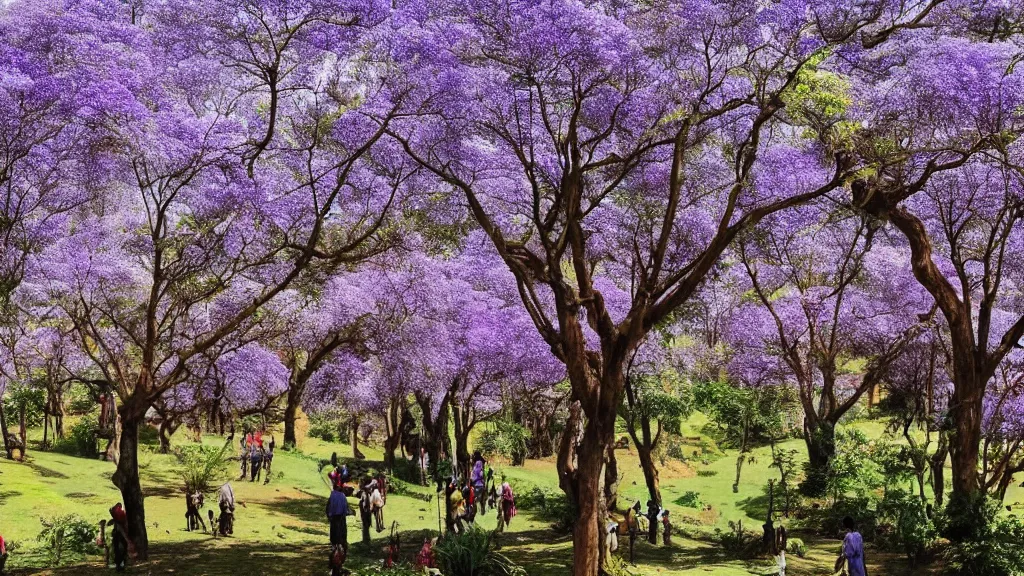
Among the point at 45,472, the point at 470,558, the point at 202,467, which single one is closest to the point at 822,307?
the point at 470,558

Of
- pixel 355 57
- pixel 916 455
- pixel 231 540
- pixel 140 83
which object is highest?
pixel 355 57

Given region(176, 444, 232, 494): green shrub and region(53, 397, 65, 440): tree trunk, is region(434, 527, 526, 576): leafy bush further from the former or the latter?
region(53, 397, 65, 440): tree trunk

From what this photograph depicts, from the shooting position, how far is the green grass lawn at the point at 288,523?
1645 centimetres

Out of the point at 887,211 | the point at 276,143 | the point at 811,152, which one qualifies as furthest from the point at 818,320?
the point at 276,143

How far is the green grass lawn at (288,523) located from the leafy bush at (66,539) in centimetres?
22

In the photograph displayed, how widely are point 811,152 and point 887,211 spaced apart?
471 centimetres

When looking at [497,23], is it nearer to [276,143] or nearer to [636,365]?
[276,143]

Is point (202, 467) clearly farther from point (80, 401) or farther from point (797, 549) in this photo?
point (80, 401)

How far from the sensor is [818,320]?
89.7 ft

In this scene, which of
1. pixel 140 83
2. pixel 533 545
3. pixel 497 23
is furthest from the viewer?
pixel 533 545

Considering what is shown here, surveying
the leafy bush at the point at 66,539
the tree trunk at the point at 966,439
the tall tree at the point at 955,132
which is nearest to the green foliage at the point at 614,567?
the tall tree at the point at 955,132

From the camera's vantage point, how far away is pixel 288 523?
2194cm

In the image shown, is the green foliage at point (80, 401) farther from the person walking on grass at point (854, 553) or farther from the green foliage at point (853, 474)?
the person walking on grass at point (854, 553)

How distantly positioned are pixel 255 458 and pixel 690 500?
42.9 ft
